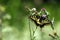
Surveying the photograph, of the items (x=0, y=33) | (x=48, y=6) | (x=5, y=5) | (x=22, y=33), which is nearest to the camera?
(x=0, y=33)

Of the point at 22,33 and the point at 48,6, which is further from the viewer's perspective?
the point at 48,6

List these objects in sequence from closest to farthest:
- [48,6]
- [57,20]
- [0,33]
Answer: [0,33]
[57,20]
[48,6]

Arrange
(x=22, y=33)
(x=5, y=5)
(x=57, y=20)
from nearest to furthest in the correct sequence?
(x=22, y=33)
(x=5, y=5)
(x=57, y=20)

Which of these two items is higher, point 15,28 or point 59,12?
point 59,12

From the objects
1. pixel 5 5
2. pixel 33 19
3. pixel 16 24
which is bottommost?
pixel 33 19

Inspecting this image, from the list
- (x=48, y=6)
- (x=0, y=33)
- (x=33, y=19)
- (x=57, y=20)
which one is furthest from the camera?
(x=48, y=6)

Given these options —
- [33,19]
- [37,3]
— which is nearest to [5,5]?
[37,3]

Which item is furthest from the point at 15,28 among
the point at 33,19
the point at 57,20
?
the point at 33,19

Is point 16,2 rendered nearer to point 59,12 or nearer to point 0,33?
point 59,12

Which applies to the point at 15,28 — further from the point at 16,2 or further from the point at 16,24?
the point at 16,2
